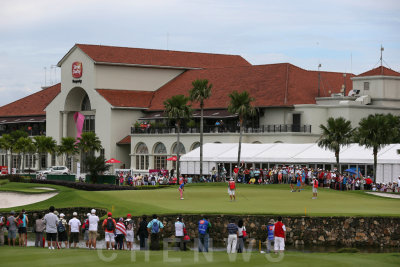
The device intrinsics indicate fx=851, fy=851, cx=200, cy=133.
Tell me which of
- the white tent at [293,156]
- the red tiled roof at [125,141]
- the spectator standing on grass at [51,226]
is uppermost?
the red tiled roof at [125,141]

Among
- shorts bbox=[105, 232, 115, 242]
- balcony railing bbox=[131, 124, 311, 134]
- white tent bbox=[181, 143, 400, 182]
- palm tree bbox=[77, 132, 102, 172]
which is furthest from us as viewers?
palm tree bbox=[77, 132, 102, 172]

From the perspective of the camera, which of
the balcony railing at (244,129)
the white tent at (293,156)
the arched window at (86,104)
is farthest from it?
the arched window at (86,104)

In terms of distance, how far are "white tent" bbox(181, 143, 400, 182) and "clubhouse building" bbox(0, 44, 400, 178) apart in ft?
27.1

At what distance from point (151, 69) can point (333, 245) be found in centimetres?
7049

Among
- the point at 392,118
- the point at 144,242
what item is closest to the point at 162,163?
the point at 392,118

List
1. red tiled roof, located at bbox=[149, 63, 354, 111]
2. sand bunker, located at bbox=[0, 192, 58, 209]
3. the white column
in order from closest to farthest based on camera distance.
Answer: sand bunker, located at bbox=[0, 192, 58, 209] → red tiled roof, located at bbox=[149, 63, 354, 111] → the white column

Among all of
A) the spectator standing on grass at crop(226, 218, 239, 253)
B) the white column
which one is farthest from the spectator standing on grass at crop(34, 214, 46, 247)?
the white column

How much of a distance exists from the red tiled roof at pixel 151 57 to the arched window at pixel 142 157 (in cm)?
1310

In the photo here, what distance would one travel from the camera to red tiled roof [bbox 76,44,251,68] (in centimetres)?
10712

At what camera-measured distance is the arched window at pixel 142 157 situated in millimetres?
98375

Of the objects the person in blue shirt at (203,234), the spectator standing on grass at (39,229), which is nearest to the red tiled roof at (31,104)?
the spectator standing on grass at (39,229)

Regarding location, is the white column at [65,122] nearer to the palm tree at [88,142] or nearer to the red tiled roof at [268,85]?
the palm tree at [88,142]

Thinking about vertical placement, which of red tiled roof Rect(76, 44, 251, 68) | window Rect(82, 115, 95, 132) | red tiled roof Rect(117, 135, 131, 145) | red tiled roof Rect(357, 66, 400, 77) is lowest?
red tiled roof Rect(117, 135, 131, 145)

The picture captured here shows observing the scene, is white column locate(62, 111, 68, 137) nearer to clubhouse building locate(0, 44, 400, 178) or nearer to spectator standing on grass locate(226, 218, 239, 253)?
clubhouse building locate(0, 44, 400, 178)
